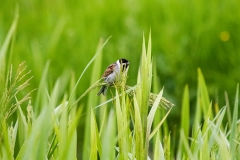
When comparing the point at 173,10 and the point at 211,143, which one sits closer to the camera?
the point at 211,143

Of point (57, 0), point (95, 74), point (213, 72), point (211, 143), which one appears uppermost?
point (57, 0)

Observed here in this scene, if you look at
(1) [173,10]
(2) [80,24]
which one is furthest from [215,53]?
(2) [80,24]

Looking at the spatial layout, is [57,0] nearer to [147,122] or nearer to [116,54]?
[116,54]

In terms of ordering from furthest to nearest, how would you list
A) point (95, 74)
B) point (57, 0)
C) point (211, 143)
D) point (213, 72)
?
point (57, 0) < point (213, 72) < point (95, 74) < point (211, 143)

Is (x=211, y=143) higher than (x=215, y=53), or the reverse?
(x=215, y=53)

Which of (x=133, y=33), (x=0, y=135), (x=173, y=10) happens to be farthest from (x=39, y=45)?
(x=0, y=135)

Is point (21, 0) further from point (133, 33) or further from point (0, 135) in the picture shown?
point (0, 135)

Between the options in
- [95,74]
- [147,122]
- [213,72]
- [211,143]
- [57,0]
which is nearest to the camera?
[147,122]
